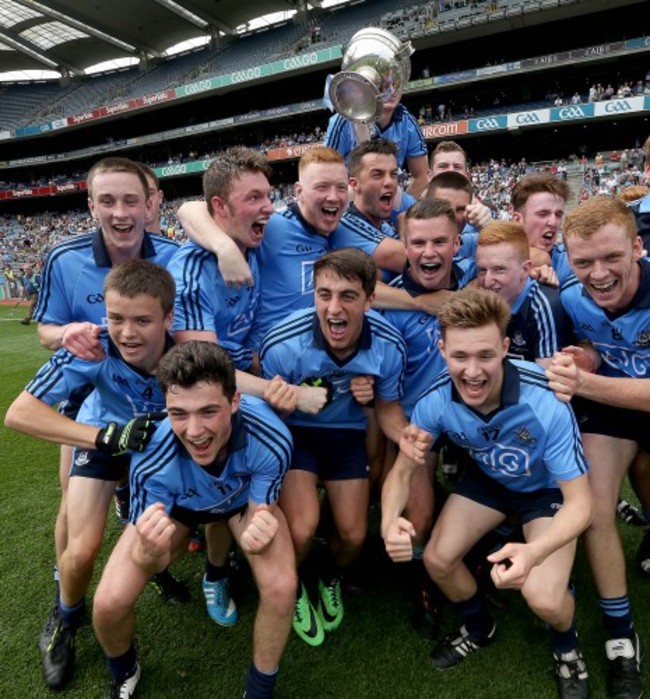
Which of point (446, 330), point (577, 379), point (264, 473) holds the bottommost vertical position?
point (264, 473)

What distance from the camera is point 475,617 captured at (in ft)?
8.72

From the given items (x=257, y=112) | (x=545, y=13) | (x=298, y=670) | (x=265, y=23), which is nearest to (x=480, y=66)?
(x=545, y=13)

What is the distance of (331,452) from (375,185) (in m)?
1.72

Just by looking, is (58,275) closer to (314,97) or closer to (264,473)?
(264,473)

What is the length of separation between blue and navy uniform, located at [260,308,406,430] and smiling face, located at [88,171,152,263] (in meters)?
0.93

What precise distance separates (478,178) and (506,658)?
24.3 metres

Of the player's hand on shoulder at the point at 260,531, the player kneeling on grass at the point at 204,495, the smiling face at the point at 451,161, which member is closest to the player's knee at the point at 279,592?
the player kneeling on grass at the point at 204,495

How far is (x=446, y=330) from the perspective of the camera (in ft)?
8.02

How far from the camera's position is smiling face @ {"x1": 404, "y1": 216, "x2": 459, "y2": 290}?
2904 millimetres

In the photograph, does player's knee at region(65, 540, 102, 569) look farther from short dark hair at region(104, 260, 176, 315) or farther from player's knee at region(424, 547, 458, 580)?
player's knee at region(424, 547, 458, 580)

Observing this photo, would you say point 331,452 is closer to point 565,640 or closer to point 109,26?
point 565,640

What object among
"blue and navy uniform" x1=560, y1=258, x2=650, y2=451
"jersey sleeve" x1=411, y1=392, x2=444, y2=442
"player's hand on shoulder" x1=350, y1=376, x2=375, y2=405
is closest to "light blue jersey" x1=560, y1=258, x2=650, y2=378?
"blue and navy uniform" x1=560, y1=258, x2=650, y2=451

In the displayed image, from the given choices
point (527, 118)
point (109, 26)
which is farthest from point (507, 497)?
point (109, 26)

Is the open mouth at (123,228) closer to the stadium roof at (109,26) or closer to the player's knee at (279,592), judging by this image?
the player's knee at (279,592)
